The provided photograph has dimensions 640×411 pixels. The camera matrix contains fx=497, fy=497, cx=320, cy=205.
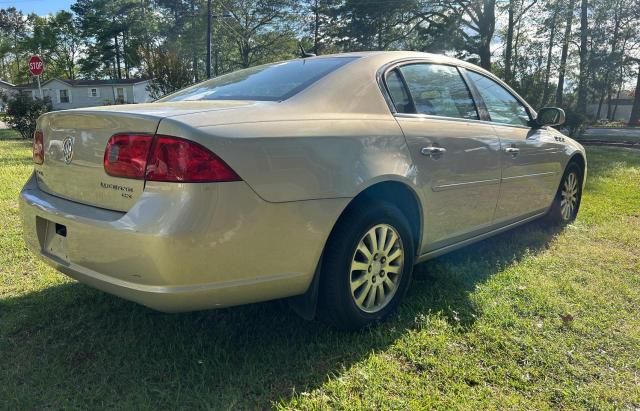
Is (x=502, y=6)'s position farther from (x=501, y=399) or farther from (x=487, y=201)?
(x=501, y=399)

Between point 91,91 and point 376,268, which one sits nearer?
point 376,268

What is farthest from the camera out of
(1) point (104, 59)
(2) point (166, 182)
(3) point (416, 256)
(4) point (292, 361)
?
(1) point (104, 59)

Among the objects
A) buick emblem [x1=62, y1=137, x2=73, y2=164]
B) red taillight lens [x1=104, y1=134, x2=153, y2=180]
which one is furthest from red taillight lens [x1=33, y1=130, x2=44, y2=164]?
red taillight lens [x1=104, y1=134, x2=153, y2=180]

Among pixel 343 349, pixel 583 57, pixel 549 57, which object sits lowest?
pixel 343 349

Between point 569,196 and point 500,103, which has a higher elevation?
point 500,103

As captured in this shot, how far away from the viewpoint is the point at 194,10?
139 ft

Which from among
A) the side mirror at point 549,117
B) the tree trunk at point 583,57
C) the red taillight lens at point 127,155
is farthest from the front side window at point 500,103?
the tree trunk at point 583,57

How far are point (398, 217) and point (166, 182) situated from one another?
1.30 m

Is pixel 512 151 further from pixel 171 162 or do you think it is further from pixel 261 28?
pixel 261 28

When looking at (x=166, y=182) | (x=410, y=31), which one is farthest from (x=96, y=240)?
(x=410, y=31)

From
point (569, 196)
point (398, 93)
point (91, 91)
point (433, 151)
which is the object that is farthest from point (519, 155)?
point (91, 91)

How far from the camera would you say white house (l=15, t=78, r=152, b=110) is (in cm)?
4612

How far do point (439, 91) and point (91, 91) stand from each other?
167ft

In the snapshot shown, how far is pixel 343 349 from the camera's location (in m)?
2.50
